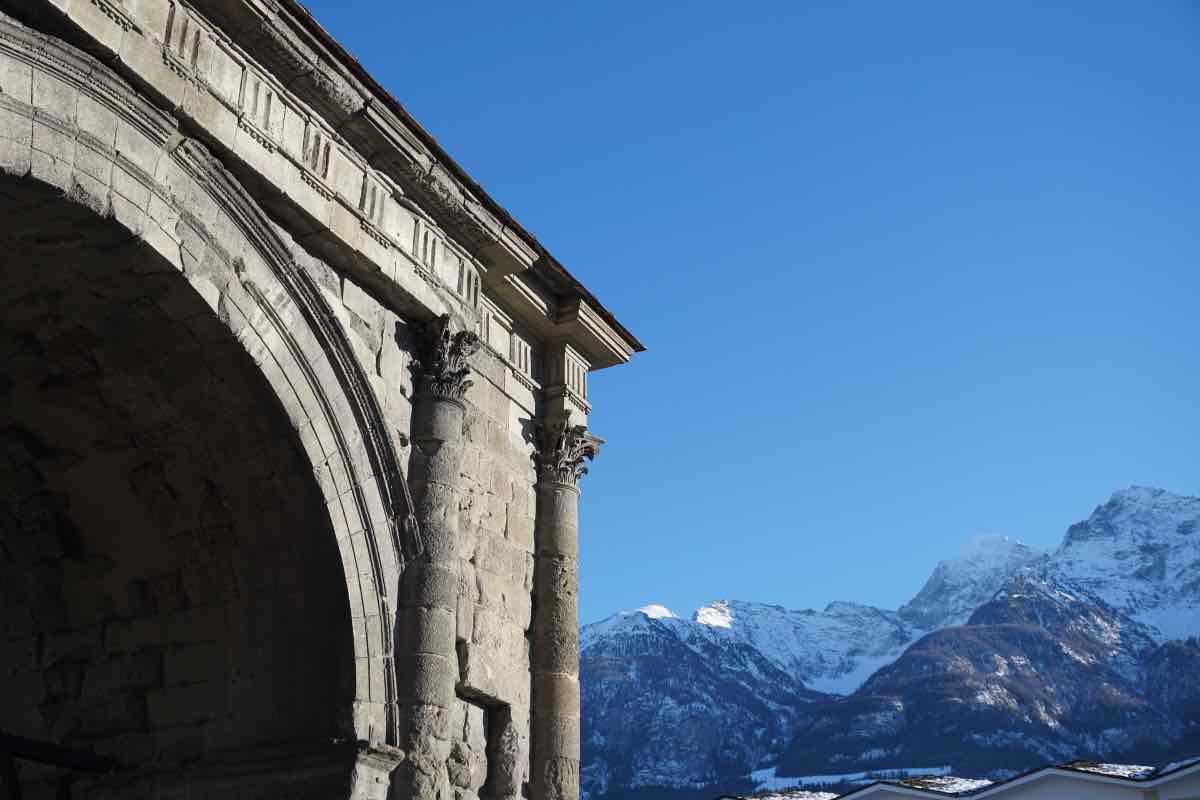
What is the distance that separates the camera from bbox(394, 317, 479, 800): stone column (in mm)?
7949

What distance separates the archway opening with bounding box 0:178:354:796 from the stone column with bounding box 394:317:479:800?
0.46m

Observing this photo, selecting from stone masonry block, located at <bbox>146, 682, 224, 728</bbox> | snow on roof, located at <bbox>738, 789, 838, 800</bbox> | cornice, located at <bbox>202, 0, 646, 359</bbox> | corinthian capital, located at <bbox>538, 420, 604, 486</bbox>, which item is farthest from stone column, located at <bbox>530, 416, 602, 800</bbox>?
snow on roof, located at <bbox>738, 789, 838, 800</bbox>

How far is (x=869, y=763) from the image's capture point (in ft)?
411

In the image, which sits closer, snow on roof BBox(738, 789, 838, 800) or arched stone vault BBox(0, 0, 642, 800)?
arched stone vault BBox(0, 0, 642, 800)

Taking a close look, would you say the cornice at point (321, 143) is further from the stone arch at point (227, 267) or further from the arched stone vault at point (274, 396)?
the stone arch at point (227, 267)

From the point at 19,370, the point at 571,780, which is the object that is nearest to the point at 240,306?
the point at 19,370

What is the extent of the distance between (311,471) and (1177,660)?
156267mm

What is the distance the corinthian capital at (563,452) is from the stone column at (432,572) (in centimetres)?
131

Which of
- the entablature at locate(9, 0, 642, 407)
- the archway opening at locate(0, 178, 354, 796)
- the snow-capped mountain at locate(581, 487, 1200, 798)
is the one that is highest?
the snow-capped mountain at locate(581, 487, 1200, 798)

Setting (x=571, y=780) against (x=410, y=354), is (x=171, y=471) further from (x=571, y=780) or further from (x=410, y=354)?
(x=571, y=780)

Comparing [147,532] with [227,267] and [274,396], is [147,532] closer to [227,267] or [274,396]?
[274,396]

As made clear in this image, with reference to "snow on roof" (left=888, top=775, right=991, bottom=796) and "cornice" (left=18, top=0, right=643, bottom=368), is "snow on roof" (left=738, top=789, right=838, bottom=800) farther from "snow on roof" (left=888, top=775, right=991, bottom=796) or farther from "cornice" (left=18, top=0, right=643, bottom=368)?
"cornice" (left=18, top=0, right=643, bottom=368)

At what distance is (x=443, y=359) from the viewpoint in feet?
29.1

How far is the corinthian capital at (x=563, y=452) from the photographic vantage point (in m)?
10.2
